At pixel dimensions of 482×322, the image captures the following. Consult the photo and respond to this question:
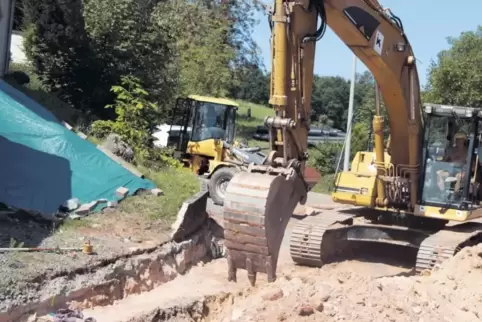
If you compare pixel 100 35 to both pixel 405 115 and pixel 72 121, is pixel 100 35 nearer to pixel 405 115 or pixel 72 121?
pixel 72 121

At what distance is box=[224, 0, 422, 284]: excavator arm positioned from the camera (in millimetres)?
6762

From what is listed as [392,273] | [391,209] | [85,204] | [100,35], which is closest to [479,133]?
[391,209]

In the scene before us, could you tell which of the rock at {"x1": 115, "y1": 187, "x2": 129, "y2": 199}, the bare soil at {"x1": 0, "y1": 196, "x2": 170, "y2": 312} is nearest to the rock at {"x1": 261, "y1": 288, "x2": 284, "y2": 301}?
the bare soil at {"x1": 0, "y1": 196, "x2": 170, "y2": 312}

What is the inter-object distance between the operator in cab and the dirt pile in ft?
7.26

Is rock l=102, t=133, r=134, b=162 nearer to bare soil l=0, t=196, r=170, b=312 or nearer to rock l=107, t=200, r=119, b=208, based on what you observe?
rock l=107, t=200, r=119, b=208

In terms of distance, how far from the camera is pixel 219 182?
1745 cm

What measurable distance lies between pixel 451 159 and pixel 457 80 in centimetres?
1442

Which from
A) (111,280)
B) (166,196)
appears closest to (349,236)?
(166,196)

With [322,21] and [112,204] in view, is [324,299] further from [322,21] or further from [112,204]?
[112,204]

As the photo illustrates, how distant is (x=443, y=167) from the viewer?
34.7 ft

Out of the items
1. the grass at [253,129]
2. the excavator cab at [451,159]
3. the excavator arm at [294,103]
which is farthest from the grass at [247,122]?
the excavator arm at [294,103]

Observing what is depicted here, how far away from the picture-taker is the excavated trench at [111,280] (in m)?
8.15

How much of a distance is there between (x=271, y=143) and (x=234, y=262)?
1453 millimetres

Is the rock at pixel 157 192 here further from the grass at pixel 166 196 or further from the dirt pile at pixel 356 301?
the dirt pile at pixel 356 301
